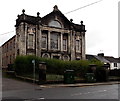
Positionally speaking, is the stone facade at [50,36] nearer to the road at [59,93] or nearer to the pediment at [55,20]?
the pediment at [55,20]

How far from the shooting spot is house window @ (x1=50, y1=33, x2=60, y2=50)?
4262 centimetres

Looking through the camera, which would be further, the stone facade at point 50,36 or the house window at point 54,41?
the house window at point 54,41

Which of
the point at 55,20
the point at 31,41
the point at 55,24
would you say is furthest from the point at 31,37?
the point at 55,20

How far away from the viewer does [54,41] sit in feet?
141

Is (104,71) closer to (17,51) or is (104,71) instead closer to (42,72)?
(42,72)

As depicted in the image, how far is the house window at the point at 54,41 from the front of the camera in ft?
140

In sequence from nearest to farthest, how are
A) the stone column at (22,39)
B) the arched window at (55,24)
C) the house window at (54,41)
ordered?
the stone column at (22,39), the arched window at (55,24), the house window at (54,41)

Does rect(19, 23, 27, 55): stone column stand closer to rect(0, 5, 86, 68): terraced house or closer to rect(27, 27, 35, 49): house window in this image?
rect(0, 5, 86, 68): terraced house

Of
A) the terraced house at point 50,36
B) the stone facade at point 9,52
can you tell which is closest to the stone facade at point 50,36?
the terraced house at point 50,36

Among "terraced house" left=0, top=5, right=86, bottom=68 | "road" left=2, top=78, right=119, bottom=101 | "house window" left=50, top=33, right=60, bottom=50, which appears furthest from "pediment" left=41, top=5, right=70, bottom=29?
"road" left=2, top=78, right=119, bottom=101

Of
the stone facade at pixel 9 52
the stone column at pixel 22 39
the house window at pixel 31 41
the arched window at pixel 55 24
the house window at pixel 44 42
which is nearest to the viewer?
the stone column at pixel 22 39

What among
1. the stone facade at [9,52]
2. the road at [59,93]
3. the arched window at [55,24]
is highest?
the arched window at [55,24]

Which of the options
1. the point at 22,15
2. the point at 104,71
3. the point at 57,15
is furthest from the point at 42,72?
the point at 57,15

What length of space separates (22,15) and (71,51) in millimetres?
12229
